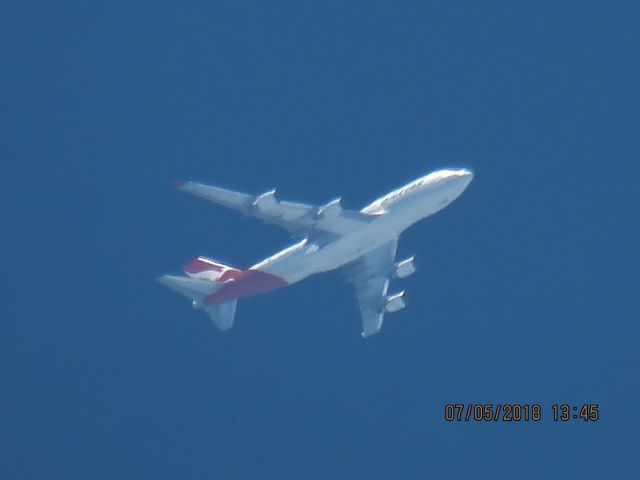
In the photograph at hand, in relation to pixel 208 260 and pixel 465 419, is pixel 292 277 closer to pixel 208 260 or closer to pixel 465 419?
pixel 208 260

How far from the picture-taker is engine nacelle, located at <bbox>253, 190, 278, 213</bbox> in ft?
217

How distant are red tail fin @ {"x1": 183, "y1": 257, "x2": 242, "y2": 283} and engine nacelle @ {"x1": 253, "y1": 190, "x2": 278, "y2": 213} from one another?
20.4 ft

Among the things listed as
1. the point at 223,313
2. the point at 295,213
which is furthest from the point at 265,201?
the point at 223,313

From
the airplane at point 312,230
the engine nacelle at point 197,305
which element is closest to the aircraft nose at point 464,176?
the airplane at point 312,230

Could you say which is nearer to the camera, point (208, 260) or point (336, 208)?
point (336, 208)

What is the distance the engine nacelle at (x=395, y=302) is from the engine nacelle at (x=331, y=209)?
9.10m

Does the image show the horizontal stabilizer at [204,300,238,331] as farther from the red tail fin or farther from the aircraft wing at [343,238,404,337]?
the aircraft wing at [343,238,404,337]

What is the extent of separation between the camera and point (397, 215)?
68.6 metres

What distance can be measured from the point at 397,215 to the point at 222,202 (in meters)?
9.66

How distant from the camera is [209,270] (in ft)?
239

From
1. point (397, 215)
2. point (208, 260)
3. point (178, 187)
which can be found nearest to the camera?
point (178, 187)

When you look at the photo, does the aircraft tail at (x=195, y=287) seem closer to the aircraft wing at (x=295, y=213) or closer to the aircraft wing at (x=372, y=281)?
the aircraft wing at (x=295, y=213)

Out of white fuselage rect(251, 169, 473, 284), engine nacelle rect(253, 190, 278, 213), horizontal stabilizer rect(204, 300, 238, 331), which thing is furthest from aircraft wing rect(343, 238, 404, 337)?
engine nacelle rect(253, 190, 278, 213)

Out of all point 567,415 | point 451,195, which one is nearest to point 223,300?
point 451,195
